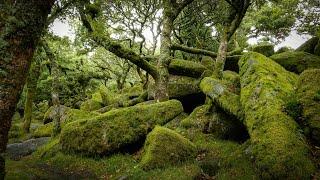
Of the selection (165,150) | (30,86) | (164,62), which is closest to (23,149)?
(30,86)

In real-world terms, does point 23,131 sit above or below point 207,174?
below

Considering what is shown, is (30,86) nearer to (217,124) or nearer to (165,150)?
(217,124)

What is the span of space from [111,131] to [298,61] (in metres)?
12.4

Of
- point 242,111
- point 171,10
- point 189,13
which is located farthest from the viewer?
point 189,13

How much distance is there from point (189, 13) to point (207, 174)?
24.0 meters

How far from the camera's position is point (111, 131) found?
16.0m

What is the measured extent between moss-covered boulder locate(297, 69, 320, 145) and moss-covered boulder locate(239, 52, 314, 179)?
1.63ft

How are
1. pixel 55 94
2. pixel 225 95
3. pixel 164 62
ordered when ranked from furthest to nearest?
pixel 55 94, pixel 164 62, pixel 225 95

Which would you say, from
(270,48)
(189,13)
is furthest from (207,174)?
(189,13)

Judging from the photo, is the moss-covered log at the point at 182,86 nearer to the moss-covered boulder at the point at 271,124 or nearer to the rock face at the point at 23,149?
the moss-covered boulder at the point at 271,124

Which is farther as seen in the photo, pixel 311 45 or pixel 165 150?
pixel 311 45

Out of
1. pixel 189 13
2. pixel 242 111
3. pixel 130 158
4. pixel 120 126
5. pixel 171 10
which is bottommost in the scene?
pixel 130 158

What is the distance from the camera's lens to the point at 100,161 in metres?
15.3

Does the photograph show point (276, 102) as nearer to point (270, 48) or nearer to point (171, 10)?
point (171, 10)
